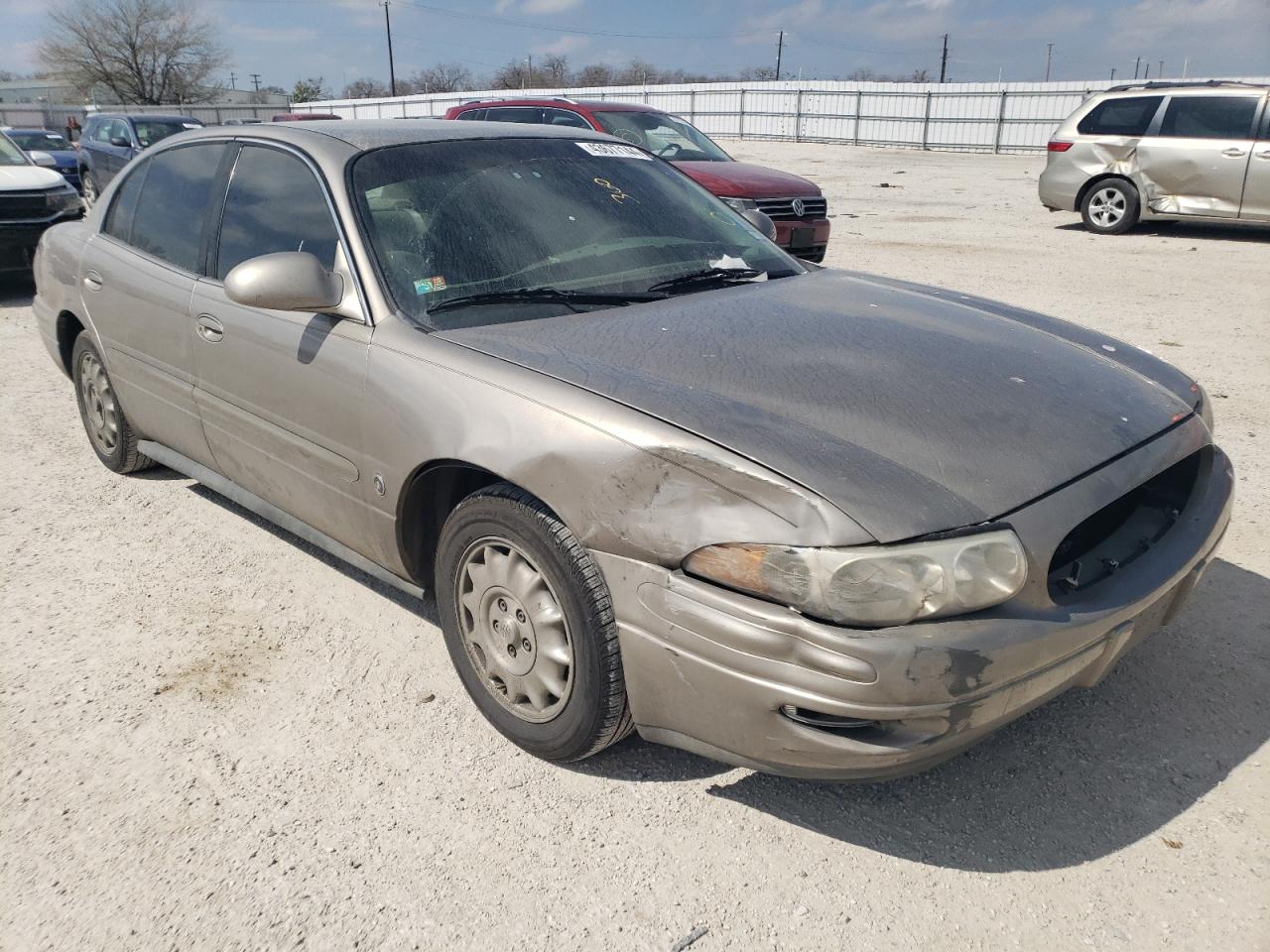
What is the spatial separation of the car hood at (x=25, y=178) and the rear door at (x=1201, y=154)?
1251 cm

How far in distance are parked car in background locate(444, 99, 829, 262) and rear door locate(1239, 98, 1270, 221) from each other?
525 cm

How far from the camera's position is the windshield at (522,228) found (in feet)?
9.72

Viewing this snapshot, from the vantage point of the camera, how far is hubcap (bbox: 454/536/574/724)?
8.23 ft

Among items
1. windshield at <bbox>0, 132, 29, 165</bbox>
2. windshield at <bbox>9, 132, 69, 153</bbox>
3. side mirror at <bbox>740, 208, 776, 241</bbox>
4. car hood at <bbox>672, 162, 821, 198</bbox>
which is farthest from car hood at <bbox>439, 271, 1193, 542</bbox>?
windshield at <bbox>9, 132, 69, 153</bbox>

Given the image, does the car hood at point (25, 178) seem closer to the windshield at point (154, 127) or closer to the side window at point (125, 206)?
the side window at point (125, 206)

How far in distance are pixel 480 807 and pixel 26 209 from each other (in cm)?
918

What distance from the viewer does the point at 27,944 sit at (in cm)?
211

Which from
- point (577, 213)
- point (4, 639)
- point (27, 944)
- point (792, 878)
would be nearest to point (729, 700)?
point (792, 878)

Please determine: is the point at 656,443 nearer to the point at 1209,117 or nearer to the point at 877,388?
the point at 877,388

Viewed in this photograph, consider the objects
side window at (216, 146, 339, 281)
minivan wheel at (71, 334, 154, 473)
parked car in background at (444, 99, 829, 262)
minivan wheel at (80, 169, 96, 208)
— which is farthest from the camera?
minivan wheel at (80, 169, 96, 208)

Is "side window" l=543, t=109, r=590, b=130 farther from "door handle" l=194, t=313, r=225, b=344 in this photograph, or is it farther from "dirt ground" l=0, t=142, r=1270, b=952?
"dirt ground" l=0, t=142, r=1270, b=952

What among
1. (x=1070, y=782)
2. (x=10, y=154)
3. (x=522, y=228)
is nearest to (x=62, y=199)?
(x=10, y=154)

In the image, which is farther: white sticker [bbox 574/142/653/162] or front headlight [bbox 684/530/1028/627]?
white sticker [bbox 574/142/653/162]

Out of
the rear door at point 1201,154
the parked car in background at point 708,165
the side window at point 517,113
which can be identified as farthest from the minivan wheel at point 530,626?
the rear door at point 1201,154
